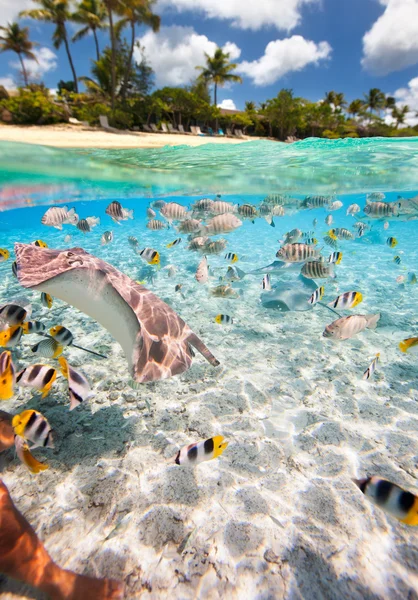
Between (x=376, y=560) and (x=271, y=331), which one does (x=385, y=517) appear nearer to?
(x=376, y=560)

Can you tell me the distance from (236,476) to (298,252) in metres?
4.48

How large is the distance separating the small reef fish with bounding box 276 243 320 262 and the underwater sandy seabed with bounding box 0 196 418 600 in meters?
1.93

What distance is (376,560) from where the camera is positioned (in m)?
2.35

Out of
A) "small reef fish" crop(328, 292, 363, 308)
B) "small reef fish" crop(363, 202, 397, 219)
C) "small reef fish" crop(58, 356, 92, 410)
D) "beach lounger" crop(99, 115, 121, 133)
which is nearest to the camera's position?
"small reef fish" crop(58, 356, 92, 410)

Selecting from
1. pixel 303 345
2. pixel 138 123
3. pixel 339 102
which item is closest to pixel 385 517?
pixel 303 345

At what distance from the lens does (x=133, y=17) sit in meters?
33.5

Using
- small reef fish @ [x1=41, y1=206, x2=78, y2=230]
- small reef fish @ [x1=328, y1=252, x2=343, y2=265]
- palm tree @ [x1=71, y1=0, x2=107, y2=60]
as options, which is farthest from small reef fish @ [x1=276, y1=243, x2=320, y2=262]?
palm tree @ [x1=71, y1=0, x2=107, y2=60]

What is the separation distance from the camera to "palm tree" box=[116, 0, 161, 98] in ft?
105

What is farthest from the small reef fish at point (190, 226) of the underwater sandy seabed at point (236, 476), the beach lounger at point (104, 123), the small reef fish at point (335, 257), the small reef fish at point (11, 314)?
the beach lounger at point (104, 123)

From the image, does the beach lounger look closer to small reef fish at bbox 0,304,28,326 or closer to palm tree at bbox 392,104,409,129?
small reef fish at bbox 0,304,28,326

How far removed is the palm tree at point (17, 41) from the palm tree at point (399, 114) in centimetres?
7487

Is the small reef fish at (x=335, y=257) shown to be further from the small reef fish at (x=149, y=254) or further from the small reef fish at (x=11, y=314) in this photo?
the small reef fish at (x=11, y=314)

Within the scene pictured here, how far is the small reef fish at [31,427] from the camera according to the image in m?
2.42

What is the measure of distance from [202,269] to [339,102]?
238ft
